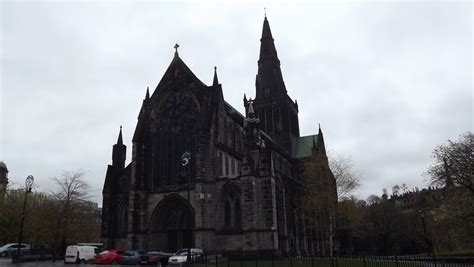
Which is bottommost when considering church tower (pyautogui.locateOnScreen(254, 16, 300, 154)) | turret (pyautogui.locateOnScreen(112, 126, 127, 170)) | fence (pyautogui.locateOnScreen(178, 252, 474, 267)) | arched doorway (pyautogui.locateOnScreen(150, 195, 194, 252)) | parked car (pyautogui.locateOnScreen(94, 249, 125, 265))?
fence (pyautogui.locateOnScreen(178, 252, 474, 267))

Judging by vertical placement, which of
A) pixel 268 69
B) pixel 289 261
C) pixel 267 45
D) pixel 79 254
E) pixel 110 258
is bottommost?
pixel 289 261

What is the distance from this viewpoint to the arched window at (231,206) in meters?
36.6

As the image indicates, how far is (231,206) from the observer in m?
36.8

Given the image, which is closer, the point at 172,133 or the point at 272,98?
the point at 172,133

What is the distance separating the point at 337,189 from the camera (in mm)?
45781

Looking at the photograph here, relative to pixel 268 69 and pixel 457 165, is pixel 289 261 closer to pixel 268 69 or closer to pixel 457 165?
pixel 457 165

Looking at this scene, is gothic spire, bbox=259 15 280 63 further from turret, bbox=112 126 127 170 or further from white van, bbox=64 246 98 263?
white van, bbox=64 246 98 263

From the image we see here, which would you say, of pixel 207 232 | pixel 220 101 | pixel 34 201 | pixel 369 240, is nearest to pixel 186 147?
pixel 220 101

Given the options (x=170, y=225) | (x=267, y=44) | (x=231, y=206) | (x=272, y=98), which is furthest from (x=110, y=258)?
(x=267, y=44)

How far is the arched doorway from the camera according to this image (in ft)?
127

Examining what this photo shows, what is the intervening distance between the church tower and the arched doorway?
30.1 metres

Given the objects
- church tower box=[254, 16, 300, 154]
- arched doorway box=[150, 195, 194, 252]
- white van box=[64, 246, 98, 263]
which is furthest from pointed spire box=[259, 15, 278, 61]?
white van box=[64, 246, 98, 263]

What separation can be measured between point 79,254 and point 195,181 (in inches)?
455

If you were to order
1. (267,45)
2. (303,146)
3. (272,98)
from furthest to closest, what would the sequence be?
(272,98) → (267,45) → (303,146)
